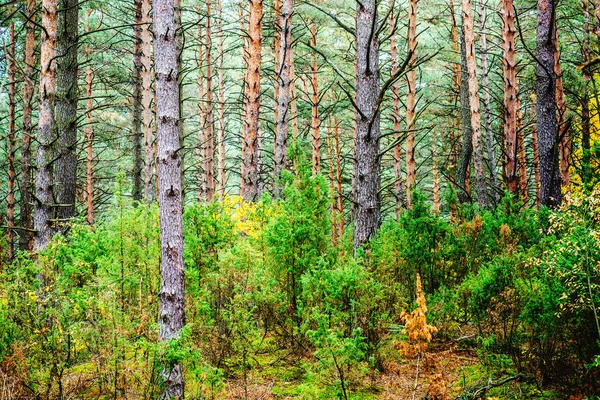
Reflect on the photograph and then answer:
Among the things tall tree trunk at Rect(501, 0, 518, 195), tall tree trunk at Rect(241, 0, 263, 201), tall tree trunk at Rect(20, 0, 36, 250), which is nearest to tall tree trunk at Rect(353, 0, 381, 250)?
tall tree trunk at Rect(241, 0, 263, 201)

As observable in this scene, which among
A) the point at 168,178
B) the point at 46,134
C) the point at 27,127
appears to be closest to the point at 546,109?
the point at 168,178

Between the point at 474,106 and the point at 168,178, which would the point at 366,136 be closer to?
the point at 168,178

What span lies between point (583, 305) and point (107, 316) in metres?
4.16

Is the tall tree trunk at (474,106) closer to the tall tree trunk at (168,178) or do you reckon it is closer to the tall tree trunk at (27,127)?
the tall tree trunk at (168,178)

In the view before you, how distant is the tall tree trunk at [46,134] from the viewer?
6574 millimetres

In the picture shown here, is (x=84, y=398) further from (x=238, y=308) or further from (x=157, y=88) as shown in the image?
(x=157, y=88)

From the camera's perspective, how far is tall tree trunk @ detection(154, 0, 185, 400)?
3951mm

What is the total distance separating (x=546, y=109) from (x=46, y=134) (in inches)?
326

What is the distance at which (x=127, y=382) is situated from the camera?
414 centimetres

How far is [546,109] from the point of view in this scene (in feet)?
24.0

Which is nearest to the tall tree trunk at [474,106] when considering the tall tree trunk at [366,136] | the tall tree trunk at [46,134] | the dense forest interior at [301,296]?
the dense forest interior at [301,296]

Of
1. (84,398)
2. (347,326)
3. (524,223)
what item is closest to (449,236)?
(524,223)

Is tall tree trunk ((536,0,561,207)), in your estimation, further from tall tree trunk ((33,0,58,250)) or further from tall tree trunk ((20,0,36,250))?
tall tree trunk ((20,0,36,250))

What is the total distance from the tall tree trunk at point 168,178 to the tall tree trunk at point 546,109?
6.15 metres
